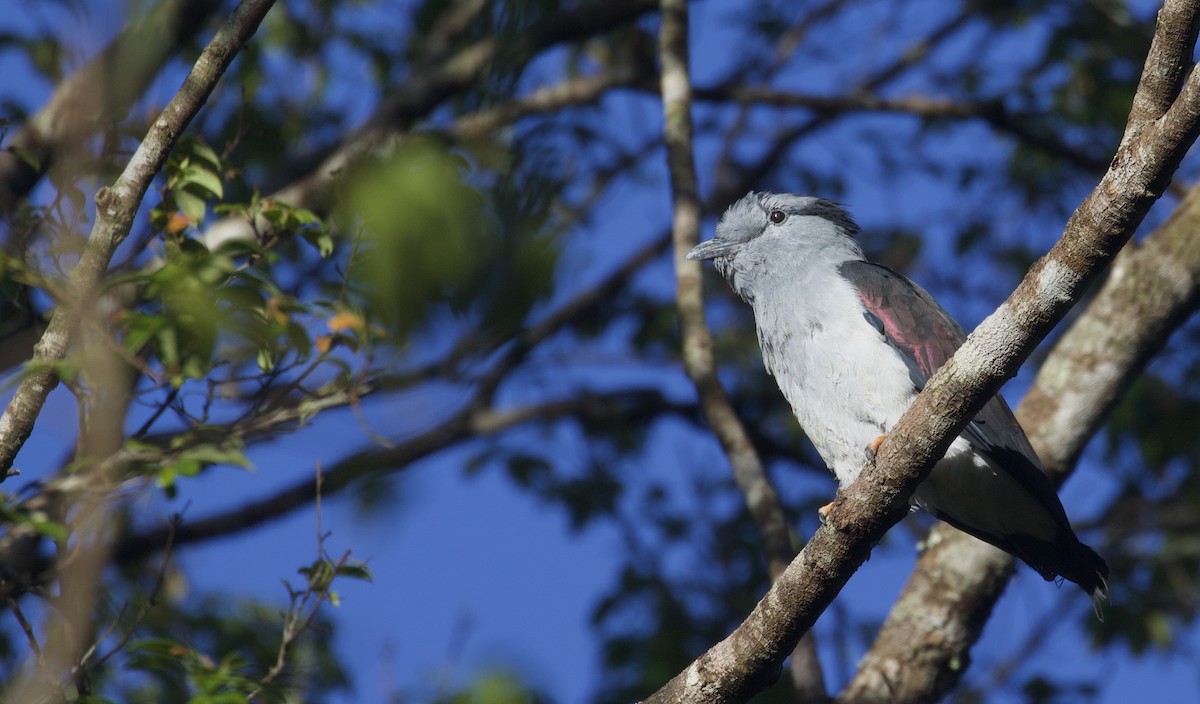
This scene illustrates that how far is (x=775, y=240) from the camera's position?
510 centimetres

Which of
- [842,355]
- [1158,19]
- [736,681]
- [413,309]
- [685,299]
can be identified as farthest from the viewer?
[685,299]

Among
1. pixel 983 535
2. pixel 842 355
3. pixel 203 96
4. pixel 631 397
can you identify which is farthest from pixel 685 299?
pixel 203 96

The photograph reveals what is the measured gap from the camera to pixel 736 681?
3613 millimetres

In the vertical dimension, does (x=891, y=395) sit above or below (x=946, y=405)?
above

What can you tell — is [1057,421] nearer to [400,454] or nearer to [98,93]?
[400,454]

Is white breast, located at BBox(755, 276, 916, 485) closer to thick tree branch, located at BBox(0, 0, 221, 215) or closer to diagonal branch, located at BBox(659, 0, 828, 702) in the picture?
diagonal branch, located at BBox(659, 0, 828, 702)

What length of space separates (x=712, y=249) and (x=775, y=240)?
0.32 metres

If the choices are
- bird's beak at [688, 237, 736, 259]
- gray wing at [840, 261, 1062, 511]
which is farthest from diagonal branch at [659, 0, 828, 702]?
gray wing at [840, 261, 1062, 511]

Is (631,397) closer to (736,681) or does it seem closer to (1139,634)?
(1139,634)

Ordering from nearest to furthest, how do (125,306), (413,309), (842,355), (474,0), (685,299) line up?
(413,309)
(125,306)
(842,355)
(685,299)
(474,0)

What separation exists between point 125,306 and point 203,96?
1.05 metres

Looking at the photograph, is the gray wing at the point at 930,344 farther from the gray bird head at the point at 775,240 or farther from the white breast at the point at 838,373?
the gray bird head at the point at 775,240

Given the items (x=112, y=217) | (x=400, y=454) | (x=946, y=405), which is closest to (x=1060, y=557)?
(x=946, y=405)

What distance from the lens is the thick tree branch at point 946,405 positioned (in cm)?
292
